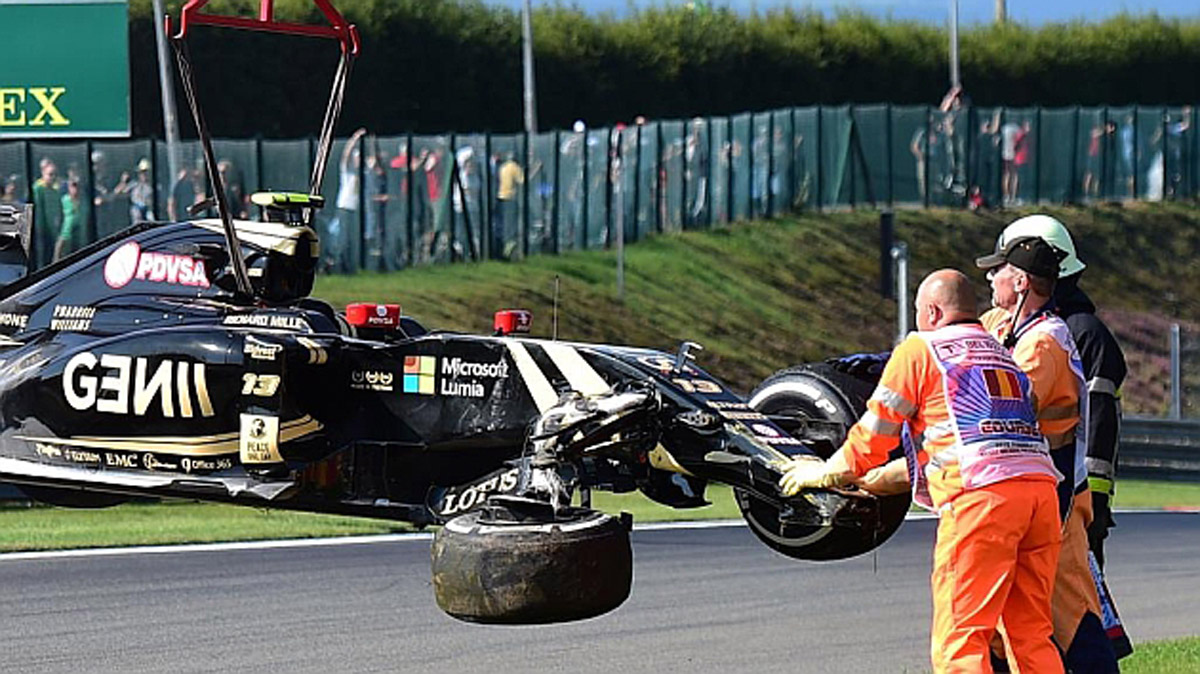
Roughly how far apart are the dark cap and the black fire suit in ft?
1.70

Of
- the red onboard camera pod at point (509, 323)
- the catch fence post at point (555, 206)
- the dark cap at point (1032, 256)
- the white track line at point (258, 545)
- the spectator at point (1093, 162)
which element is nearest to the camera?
the dark cap at point (1032, 256)

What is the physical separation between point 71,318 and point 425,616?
343cm

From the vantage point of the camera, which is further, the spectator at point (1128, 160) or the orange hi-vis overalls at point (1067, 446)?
the spectator at point (1128, 160)

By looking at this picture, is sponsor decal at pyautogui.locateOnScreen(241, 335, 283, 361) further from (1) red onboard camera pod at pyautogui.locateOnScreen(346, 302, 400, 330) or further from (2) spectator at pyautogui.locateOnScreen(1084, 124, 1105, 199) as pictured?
(2) spectator at pyautogui.locateOnScreen(1084, 124, 1105, 199)

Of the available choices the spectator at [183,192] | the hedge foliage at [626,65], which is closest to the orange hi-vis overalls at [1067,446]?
the spectator at [183,192]

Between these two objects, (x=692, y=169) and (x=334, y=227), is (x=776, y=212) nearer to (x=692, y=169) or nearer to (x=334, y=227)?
(x=692, y=169)

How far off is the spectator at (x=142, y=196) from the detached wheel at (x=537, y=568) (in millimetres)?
17995

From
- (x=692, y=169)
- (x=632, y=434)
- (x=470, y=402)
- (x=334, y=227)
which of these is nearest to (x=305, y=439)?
(x=470, y=402)

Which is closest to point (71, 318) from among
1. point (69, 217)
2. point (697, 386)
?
point (697, 386)

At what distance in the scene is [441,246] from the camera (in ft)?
93.1

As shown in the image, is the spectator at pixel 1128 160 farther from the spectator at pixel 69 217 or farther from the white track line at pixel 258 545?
the white track line at pixel 258 545

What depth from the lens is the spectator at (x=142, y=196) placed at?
81.5 ft

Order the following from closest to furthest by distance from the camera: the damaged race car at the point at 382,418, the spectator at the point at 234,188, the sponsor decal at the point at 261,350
Result: 1. the damaged race car at the point at 382,418
2. the sponsor decal at the point at 261,350
3. the spectator at the point at 234,188

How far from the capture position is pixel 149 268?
877cm
